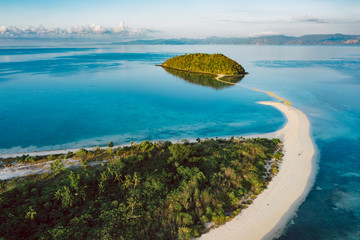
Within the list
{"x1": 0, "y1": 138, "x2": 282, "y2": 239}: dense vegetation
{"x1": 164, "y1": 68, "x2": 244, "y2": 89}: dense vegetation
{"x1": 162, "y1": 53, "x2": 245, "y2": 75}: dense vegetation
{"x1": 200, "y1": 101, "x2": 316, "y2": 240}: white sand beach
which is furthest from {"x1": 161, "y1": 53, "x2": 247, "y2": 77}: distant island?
{"x1": 0, "y1": 138, "x2": 282, "y2": 239}: dense vegetation

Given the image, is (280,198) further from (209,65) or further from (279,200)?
(209,65)

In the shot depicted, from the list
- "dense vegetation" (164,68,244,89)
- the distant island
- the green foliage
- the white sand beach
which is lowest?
the white sand beach

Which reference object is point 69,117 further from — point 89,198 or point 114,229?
point 114,229

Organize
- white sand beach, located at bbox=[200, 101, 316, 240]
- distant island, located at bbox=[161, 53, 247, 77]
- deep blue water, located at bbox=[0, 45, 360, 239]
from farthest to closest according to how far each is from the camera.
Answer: distant island, located at bbox=[161, 53, 247, 77]
deep blue water, located at bbox=[0, 45, 360, 239]
white sand beach, located at bbox=[200, 101, 316, 240]

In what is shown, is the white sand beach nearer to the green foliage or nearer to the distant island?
the green foliage

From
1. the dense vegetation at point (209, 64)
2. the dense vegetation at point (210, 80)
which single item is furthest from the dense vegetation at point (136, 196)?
the dense vegetation at point (209, 64)

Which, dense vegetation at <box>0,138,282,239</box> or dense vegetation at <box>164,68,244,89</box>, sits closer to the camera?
dense vegetation at <box>0,138,282,239</box>

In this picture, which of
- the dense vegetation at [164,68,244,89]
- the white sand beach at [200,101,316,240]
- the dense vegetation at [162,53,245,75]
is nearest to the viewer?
the white sand beach at [200,101,316,240]

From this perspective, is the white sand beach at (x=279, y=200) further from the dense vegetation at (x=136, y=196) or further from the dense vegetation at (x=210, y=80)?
the dense vegetation at (x=210, y=80)
